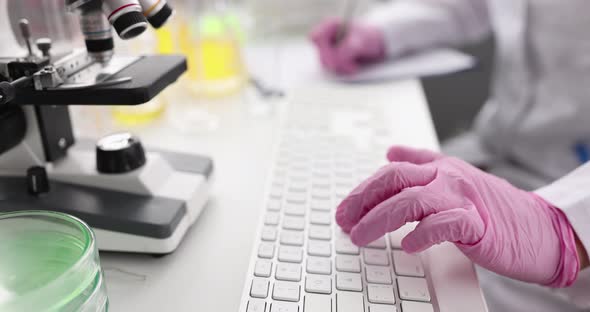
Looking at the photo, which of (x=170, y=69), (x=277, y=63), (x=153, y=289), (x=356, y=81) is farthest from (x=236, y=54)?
(x=153, y=289)

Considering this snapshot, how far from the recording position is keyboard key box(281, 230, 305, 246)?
22.2 inches

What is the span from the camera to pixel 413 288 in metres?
0.50

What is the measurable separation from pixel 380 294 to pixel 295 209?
0.18 m

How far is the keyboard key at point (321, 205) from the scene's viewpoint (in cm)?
63

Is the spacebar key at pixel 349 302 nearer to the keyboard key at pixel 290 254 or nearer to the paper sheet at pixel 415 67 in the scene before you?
the keyboard key at pixel 290 254

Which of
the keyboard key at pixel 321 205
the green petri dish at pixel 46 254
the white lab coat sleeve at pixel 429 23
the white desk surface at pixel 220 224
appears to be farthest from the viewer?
the white lab coat sleeve at pixel 429 23

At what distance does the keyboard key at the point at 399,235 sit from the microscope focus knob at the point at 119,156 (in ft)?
1.12

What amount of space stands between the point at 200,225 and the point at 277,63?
67 centimetres

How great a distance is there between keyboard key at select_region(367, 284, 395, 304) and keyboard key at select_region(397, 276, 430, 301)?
1 cm

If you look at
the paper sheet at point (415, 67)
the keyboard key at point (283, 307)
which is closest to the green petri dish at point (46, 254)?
the keyboard key at point (283, 307)

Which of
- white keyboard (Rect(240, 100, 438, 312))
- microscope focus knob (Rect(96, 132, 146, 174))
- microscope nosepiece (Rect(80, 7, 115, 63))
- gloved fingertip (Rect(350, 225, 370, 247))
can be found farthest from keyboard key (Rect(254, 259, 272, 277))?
microscope nosepiece (Rect(80, 7, 115, 63))

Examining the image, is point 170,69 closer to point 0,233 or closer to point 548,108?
point 0,233

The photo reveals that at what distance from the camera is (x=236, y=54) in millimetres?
1077

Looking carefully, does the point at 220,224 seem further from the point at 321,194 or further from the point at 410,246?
the point at 410,246
